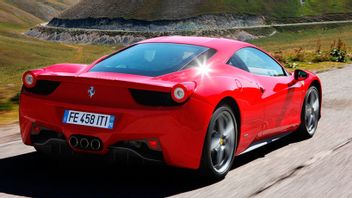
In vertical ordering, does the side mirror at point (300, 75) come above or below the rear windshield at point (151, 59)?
below

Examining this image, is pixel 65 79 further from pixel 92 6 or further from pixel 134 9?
pixel 92 6

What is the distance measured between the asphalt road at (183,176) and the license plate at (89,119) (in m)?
0.33

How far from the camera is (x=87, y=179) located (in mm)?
5215

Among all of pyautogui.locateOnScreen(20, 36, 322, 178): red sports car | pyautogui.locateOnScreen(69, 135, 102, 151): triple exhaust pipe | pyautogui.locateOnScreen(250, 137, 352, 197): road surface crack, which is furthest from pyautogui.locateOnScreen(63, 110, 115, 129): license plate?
pyautogui.locateOnScreen(250, 137, 352, 197): road surface crack

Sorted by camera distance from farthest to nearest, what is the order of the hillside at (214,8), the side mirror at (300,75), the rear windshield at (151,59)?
the hillside at (214,8) < the side mirror at (300,75) < the rear windshield at (151,59)

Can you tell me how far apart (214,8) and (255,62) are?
129178mm

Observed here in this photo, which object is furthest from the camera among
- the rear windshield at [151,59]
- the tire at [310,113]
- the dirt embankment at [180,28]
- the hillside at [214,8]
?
the hillside at [214,8]

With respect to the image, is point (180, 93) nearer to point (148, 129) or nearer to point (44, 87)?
point (148, 129)

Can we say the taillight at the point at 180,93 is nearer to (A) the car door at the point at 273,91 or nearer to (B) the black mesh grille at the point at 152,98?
(B) the black mesh grille at the point at 152,98

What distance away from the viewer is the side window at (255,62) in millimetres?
6125

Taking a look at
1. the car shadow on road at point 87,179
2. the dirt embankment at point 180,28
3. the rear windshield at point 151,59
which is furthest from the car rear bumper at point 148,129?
the dirt embankment at point 180,28

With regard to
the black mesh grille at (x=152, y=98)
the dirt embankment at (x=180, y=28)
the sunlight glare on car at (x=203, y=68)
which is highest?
the dirt embankment at (x=180, y=28)

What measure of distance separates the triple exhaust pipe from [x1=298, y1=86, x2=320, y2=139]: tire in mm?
3308

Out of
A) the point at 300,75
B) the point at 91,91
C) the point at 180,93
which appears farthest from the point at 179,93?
the point at 300,75
